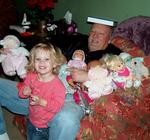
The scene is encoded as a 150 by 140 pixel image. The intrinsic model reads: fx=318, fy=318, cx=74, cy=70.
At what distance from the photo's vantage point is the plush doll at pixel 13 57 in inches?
95.7

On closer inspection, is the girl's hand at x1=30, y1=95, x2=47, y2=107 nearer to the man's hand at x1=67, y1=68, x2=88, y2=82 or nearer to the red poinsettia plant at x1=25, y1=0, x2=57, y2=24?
the man's hand at x1=67, y1=68, x2=88, y2=82

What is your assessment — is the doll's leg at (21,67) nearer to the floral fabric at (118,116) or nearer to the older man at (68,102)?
the older man at (68,102)

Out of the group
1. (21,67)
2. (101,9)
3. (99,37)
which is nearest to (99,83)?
(99,37)

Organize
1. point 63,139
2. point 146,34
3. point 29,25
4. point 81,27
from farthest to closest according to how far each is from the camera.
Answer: point 81,27 < point 29,25 < point 146,34 < point 63,139

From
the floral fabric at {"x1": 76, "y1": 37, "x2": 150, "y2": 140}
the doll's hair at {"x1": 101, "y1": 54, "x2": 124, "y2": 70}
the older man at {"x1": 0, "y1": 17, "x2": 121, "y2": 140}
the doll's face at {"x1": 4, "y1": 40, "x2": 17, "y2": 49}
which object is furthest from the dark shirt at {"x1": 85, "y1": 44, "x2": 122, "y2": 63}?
the doll's face at {"x1": 4, "y1": 40, "x2": 17, "y2": 49}

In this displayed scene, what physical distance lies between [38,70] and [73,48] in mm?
646

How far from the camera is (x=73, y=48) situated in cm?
244

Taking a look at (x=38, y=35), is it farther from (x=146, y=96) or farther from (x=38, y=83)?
(x=146, y=96)

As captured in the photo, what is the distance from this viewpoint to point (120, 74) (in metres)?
1.91

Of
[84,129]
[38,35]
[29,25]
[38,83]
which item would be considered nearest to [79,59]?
[38,83]

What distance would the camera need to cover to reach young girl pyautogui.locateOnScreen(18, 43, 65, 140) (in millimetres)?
1809

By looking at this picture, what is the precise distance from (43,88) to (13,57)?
27.8 inches

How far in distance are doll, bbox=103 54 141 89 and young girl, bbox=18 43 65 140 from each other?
31 cm

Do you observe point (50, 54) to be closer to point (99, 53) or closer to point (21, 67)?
point (99, 53)
